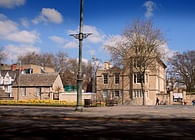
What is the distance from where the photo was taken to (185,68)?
63.2 m

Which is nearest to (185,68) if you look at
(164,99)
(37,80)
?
(164,99)

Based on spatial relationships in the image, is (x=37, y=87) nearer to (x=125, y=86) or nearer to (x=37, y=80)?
(x=37, y=80)

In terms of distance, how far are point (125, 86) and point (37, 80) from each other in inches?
747

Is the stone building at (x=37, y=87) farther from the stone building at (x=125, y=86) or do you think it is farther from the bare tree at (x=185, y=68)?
the bare tree at (x=185, y=68)

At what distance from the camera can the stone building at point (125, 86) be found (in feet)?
157

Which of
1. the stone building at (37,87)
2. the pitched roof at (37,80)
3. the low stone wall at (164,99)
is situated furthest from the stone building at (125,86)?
the pitched roof at (37,80)

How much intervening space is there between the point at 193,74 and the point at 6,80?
1766 inches

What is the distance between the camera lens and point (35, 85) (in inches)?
2060

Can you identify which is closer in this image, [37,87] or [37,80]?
[37,87]

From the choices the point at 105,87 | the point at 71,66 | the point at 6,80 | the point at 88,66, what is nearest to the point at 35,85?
the point at 6,80

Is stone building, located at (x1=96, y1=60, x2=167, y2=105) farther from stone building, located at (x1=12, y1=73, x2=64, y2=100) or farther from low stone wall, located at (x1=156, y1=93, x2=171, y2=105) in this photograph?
stone building, located at (x1=12, y1=73, x2=64, y2=100)

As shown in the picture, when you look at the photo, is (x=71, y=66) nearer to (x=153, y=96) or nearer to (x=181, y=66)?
(x=181, y=66)

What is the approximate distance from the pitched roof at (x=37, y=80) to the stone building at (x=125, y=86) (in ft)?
32.6

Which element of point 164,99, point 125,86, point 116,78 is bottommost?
point 164,99
